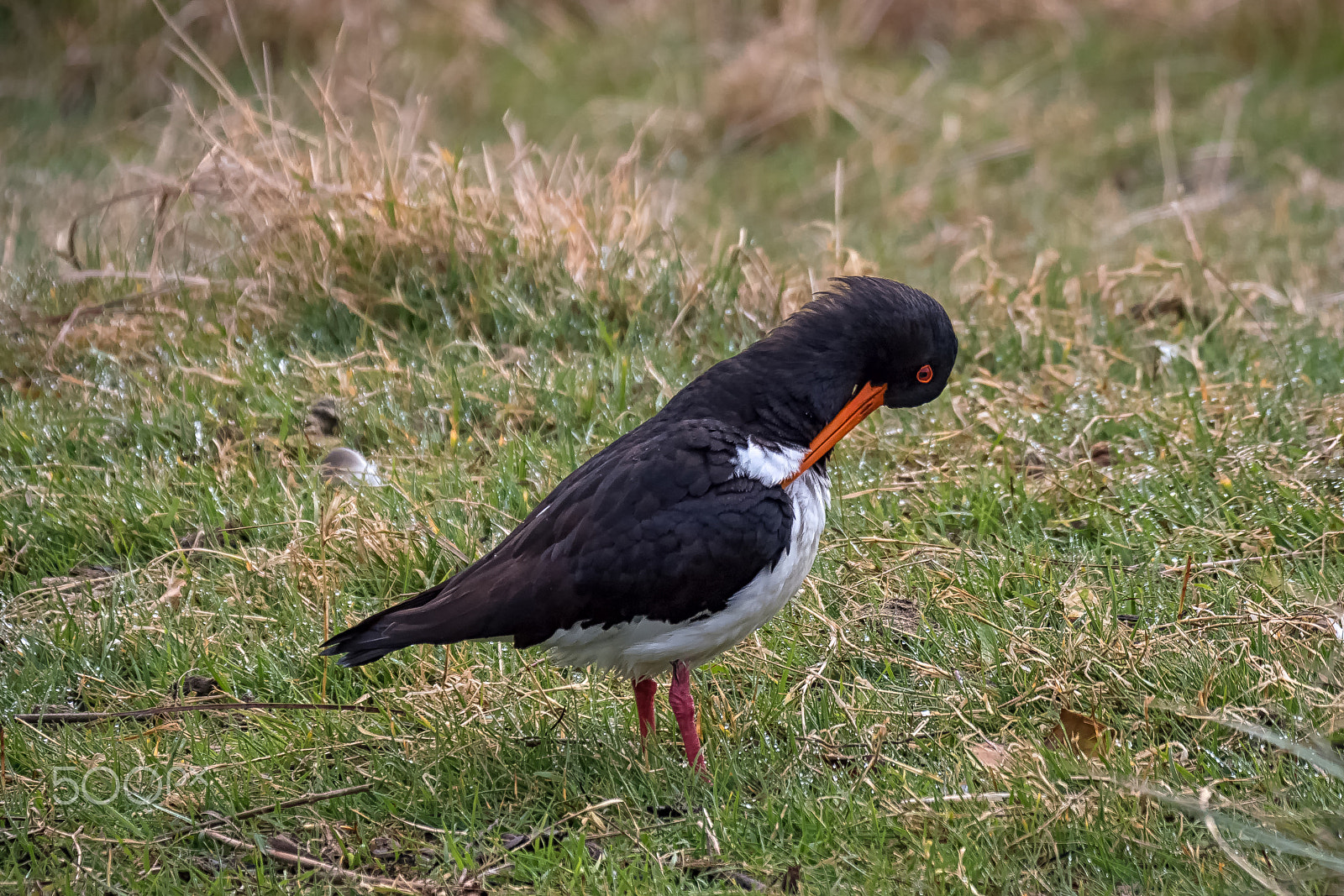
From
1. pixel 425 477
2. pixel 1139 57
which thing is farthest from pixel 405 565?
pixel 1139 57

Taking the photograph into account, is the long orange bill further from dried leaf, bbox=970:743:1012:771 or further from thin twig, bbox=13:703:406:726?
thin twig, bbox=13:703:406:726

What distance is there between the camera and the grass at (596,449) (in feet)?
9.91

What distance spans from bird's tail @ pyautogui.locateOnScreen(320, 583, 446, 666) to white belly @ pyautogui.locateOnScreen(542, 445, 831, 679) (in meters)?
0.36

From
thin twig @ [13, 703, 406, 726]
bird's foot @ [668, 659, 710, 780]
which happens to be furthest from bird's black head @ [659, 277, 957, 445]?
thin twig @ [13, 703, 406, 726]

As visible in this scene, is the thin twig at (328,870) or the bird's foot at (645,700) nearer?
the thin twig at (328,870)

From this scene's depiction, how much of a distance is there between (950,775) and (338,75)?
25.6 ft

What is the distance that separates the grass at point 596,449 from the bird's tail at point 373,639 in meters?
0.32

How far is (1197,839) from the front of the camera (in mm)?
2748

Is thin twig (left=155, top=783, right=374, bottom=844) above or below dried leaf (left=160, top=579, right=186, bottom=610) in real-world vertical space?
above

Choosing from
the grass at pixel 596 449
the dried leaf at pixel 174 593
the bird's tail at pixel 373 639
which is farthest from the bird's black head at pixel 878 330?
the dried leaf at pixel 174 593

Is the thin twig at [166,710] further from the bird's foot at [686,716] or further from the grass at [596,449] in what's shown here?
the bird's foot at [686,716]

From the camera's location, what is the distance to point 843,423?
3.48 m

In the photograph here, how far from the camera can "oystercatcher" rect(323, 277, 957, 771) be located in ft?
10.3

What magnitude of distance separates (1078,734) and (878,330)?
114cm
